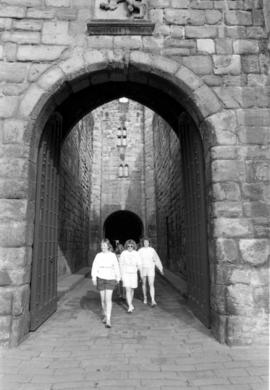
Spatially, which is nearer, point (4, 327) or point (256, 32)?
point (4, 327)

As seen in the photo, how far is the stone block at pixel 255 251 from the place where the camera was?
358cm

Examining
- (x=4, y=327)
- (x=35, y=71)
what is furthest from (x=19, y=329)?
(x=35, y=71)

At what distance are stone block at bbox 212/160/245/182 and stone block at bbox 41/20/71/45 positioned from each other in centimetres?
250

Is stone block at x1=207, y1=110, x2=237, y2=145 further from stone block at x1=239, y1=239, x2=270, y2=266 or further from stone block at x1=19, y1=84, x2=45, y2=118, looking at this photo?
stone block at x1=19, y1=84, x2=45, y2=118

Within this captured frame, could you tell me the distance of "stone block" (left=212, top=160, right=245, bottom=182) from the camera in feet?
12.3

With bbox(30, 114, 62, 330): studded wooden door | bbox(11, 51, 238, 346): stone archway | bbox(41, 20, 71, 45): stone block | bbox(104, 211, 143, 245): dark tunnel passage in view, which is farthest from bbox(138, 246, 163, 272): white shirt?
bbox(104, 211, 143, 245): dark tunnel passage

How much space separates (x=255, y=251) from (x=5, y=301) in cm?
285

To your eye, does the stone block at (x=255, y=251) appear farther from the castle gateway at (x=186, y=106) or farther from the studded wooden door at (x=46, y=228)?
the studded wooden door at (x=46, y=228)

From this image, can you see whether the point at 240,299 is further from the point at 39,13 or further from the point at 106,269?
the point at 39,13

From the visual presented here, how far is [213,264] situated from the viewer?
373 centimetres

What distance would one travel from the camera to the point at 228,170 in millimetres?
3764

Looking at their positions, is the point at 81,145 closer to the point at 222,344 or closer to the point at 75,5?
the point at 75,5

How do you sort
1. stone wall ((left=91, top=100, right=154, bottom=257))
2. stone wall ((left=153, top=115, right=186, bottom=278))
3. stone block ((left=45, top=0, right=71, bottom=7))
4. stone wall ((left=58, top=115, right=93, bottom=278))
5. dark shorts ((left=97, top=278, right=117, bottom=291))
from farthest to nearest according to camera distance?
stone wall ((left=91, top=100, right=154, bottom=257))
stone wall ((left=153, top=115, right=186, bottom=278))
stone wall ((left=58, top=115, right=93, bottom=278))
dark shorts ((left=97, top=278, right=117, bottom=291))
stone block ((left=45, top=0, right=71, bottom=7))

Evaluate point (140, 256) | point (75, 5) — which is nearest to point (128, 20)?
point (75, 5)
